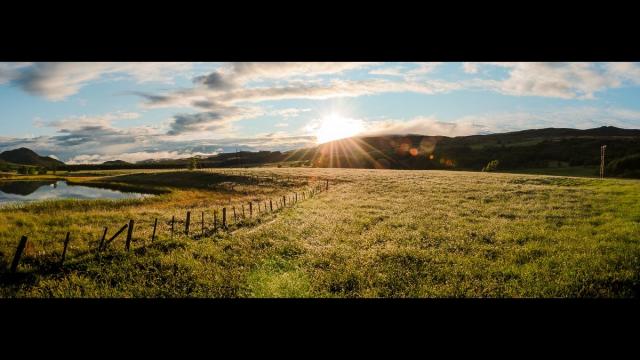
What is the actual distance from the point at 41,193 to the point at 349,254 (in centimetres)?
2543

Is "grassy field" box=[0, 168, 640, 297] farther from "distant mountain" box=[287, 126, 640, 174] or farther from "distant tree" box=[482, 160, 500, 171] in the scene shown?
"distant tree" box=[482, 160, 500, 171]

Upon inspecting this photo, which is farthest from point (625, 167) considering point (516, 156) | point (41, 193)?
point (41, 193)

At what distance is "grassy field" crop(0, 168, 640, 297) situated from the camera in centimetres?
830

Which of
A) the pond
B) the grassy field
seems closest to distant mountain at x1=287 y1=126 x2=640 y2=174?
the grassy field

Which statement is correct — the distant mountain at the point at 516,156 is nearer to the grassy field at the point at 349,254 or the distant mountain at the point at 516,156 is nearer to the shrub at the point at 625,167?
the shrub at the point at 625,167

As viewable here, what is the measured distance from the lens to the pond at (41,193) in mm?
22844

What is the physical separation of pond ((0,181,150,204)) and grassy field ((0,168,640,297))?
150 inches

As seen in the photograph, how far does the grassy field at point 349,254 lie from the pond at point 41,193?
381 centimetres

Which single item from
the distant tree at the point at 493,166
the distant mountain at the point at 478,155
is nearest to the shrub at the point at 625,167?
the distant mountain at the point at 478,155

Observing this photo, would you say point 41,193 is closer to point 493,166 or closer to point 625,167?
point 625,167
